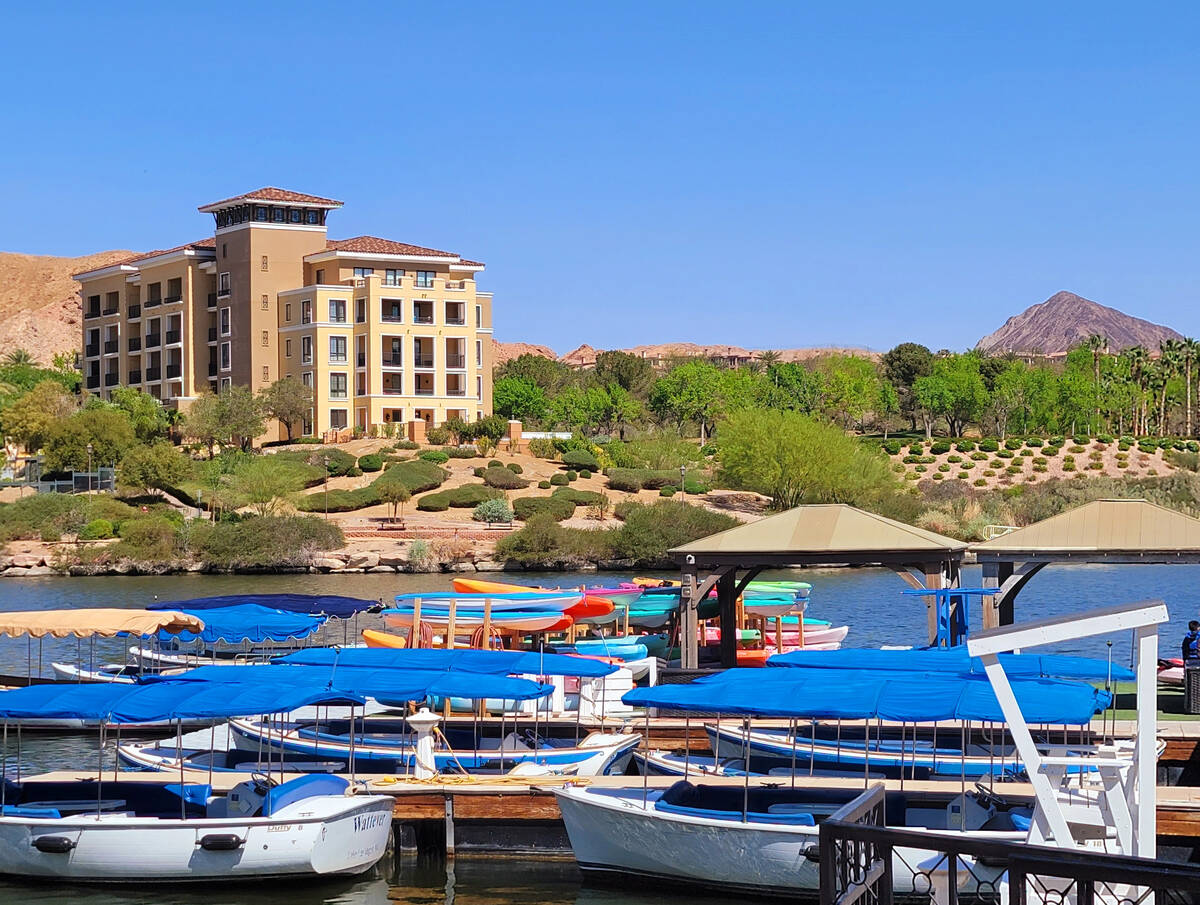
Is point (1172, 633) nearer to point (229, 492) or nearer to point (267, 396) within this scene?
point (229, 492)

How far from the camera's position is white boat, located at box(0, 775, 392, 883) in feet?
60.6

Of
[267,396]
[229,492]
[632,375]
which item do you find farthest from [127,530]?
[632,375]

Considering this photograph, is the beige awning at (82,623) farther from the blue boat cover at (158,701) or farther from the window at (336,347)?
the window at (336,347)

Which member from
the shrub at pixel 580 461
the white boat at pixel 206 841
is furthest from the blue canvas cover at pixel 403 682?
the shrub at pixel 580 461

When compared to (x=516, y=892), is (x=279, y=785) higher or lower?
higher

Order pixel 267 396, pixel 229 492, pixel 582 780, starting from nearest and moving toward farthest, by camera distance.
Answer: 1. pixel 582 780
2. pixel 229 492
3. pixel 267 396

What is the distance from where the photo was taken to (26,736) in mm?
30984

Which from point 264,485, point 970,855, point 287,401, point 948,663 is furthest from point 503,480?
point 970,855

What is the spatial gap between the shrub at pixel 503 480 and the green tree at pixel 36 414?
91.9ft

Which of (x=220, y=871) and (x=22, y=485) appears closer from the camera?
(x=220, y=871)

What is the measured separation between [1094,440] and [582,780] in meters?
95.0

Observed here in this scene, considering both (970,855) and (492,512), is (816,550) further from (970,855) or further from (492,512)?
(492,512)

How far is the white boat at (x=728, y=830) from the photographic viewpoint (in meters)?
17.6

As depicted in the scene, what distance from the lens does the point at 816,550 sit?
29516 millimetres
